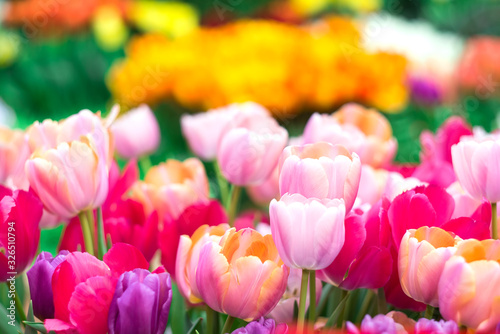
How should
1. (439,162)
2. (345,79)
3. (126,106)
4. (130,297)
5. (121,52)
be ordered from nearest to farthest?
1. (130,297)
2. (439,162)
3. (345,79)
4. (126,106)
5. (121,52)

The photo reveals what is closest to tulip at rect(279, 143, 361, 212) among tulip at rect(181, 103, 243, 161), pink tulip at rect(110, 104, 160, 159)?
tulip at rect(181, 103, 243, 161)

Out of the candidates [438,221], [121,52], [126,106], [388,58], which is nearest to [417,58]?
[388,58]

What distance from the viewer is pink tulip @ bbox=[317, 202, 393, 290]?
0.42 metres

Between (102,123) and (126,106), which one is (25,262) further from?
(126,106)

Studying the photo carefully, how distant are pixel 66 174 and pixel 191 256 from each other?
0.11 meters

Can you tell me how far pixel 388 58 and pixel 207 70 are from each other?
1.49 feet

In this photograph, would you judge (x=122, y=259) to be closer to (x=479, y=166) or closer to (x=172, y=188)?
(x=172, y=188)

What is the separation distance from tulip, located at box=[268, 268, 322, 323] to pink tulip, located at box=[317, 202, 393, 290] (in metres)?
0.05

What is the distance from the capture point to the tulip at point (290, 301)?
1.61 feet

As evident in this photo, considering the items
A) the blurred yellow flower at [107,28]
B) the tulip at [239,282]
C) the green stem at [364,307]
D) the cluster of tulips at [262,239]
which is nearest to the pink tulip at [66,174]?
the cluster of tulips at [262,239]

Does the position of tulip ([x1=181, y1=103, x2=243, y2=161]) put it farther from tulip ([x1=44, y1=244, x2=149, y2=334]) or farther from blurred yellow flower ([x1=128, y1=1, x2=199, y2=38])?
blurred yellow flower ([x1=128, y1=1, x2=199, y2=38])

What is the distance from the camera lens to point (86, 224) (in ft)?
1.60

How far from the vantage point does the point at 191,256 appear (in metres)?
0.45

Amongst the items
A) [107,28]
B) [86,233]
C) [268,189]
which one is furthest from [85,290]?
[107,28]
